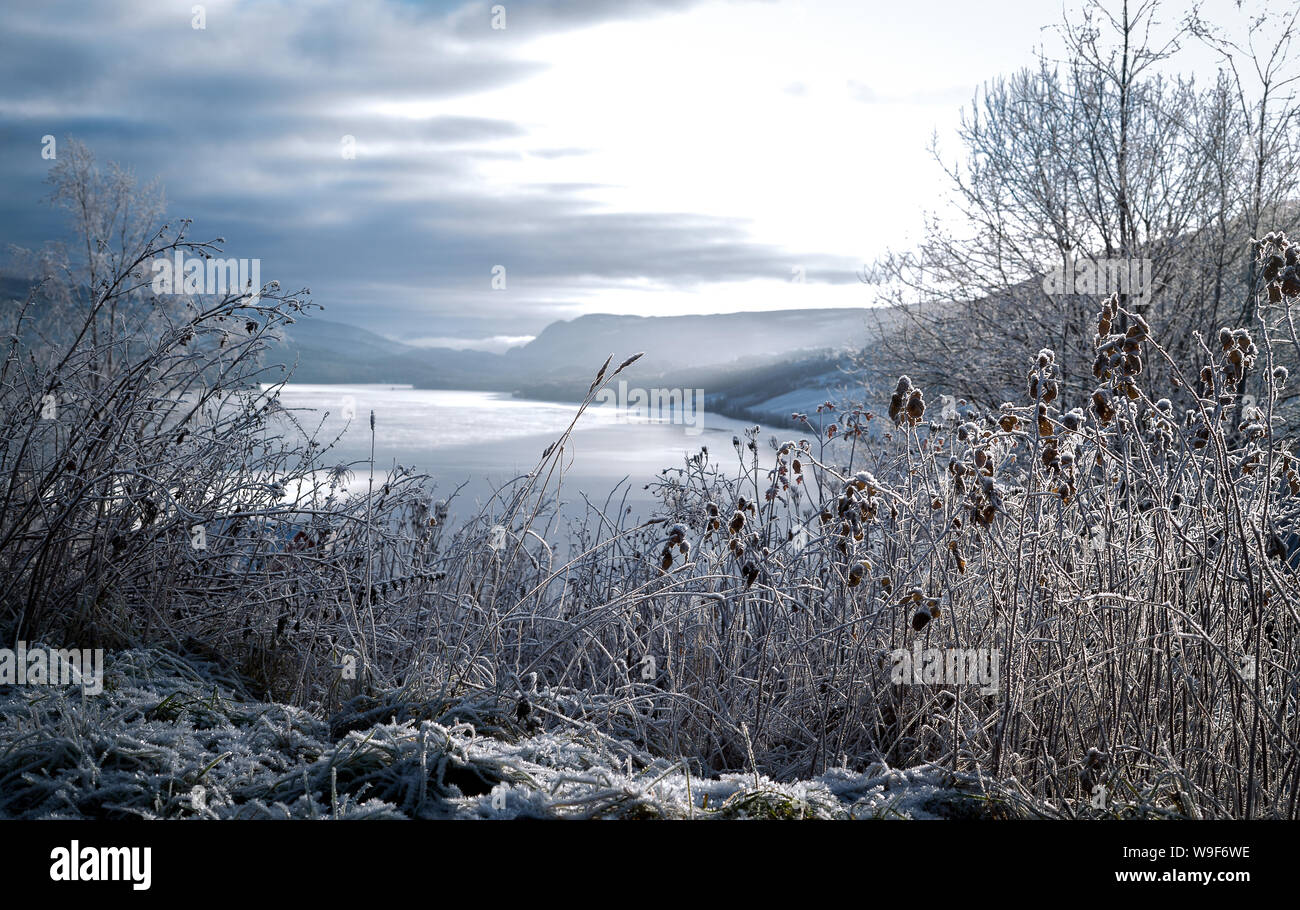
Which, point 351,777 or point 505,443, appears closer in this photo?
point 351,777

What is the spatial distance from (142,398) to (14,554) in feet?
2.78

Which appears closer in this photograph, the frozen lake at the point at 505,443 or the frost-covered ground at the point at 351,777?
the frost-covered ground at the point at 351,777

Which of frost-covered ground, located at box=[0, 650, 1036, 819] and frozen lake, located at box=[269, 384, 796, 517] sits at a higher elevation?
frozen lake, located at box=[269, 384, 796, 517]

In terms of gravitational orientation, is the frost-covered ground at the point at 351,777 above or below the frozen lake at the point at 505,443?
below

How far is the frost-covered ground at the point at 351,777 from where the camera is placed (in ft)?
6.86

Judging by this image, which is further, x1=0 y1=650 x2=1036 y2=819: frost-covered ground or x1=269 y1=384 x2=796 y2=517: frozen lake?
x1=269 y1=384 x2=796 y2=517: frozen lake

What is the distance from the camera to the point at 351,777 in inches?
91.4

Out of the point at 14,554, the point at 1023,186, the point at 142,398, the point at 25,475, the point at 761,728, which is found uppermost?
the point at 1023,186

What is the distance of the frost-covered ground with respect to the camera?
2092 millimetres

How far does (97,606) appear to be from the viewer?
12.2ft

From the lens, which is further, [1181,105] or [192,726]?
[1181,105]

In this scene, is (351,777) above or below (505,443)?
below
